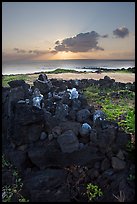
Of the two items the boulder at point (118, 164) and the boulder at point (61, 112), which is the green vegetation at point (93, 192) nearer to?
the boulder at point (118, 164)

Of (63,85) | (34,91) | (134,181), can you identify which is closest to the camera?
(134,181)

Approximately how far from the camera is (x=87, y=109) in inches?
279

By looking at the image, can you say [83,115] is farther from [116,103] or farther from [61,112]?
[116,103]

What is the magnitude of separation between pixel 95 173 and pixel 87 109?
1.59m

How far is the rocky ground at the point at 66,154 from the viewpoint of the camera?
6039 mm

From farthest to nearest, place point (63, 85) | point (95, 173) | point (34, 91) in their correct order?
1. point (63, 85)
2. point (34, 91)
3. point (95, 173)

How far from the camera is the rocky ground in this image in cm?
604

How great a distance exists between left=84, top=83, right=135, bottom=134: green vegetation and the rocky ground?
1.30ft

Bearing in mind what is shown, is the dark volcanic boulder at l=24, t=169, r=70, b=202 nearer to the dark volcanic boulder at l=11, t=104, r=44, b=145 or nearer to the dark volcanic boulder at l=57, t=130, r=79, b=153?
the dark volcanic boulder at l=57, t=130, r=79, b=153

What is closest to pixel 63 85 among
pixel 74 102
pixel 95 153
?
pixel 74 102

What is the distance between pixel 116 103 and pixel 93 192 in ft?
9.90

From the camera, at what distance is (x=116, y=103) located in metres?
8.22

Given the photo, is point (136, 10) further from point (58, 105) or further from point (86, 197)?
point (86, 197)

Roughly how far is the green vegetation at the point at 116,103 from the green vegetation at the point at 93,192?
4.65 feet
